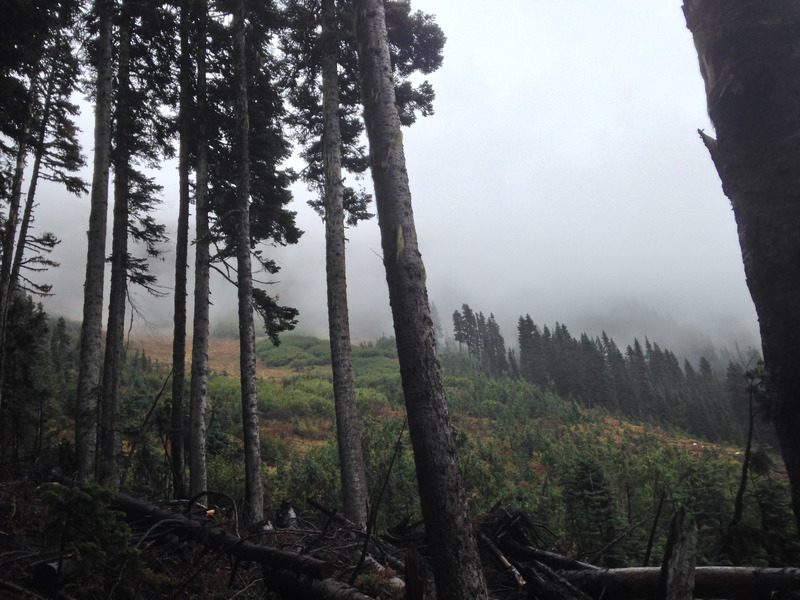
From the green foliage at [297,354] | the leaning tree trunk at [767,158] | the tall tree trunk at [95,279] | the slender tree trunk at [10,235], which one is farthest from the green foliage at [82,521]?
the green foliage at [297,354]

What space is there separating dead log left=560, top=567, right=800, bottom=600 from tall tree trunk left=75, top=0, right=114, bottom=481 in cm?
786

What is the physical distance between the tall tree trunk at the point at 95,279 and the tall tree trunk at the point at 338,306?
4.41 metres

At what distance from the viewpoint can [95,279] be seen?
25.7ft

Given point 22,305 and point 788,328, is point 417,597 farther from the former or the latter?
point 22,305

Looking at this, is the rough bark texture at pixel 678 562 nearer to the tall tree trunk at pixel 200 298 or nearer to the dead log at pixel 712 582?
the dead log at pixel 712 582

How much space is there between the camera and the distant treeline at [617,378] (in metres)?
53.0

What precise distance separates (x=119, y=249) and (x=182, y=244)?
2.00 meters

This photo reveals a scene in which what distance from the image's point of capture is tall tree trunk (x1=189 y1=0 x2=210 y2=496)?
8656 mm

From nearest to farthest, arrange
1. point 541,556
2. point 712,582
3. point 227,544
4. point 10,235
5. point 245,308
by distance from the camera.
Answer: point 712,582 → point 227,544 → point 541,556 → point 245,308 → point 10,235

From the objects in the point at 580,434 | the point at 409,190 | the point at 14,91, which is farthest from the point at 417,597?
the point at 580,434

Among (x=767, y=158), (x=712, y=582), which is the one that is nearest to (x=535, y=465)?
(x=712, y=582)

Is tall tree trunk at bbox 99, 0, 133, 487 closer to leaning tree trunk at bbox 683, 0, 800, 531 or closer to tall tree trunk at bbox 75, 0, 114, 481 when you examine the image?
tall tree trunk at bbox 75, 0, 114, 481

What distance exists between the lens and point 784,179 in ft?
3.59

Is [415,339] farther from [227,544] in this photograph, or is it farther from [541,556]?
[541,556]
